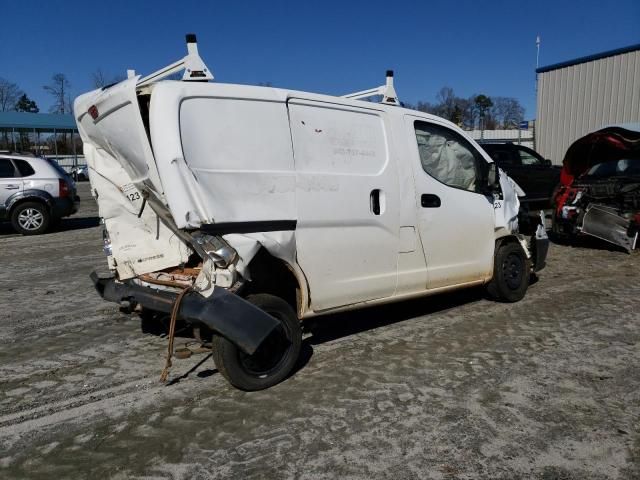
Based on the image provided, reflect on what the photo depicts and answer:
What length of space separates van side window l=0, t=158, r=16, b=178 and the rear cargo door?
1064 cm

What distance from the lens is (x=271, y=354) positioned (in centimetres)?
409

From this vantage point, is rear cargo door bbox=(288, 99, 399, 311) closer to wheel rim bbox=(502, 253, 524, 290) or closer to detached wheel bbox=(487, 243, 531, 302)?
detached wheel bbox=(487, 243, 531, 302)

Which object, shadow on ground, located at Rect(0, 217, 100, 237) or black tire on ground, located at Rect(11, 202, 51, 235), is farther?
shadow on ground, located at Rect(0, 217, 100, 237)

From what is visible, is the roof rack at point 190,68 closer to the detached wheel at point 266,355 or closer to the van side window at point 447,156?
the detached wheel at point 266,355

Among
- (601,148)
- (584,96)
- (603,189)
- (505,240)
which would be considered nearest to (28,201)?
(505,240)

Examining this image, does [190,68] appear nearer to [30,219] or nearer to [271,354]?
[271,354]

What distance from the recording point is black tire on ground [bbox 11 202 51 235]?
1236 cm

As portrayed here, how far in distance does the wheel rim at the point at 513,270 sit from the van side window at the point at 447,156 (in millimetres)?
1033

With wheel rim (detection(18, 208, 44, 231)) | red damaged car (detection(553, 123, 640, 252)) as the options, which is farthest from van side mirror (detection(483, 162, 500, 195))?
wheel rim (detection(18, 208, 44, 231))

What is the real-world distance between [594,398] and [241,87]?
10.7 feet

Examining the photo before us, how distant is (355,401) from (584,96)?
19291 millimetres

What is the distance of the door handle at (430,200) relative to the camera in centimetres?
503

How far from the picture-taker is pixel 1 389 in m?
4.09

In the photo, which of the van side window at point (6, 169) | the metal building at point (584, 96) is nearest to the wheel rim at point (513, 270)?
the van side window at point (6, 169)
